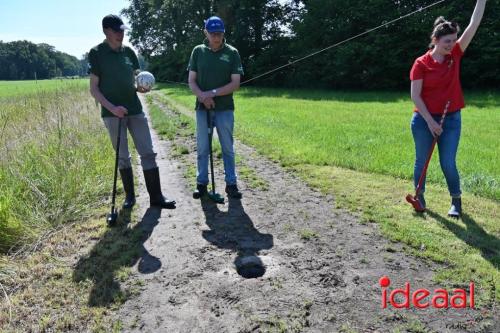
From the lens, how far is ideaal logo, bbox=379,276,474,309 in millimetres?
3029

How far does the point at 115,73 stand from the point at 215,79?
123 centimetres

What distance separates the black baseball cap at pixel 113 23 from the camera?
4.51 metres

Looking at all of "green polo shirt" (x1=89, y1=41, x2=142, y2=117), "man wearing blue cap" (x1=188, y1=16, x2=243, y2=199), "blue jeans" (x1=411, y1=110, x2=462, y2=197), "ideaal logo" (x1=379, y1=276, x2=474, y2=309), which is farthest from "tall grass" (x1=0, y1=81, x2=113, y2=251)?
"blue jeans" (x1=411, y1=110, x2=462, y2=197)

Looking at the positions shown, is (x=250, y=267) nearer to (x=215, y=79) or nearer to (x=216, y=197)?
(x=216, y=197)

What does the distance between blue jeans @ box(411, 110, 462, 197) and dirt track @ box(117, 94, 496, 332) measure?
3.51 ft

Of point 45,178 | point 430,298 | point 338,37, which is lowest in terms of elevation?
point 430,298

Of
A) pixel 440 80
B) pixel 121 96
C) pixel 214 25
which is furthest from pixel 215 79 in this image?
pixel 440 80

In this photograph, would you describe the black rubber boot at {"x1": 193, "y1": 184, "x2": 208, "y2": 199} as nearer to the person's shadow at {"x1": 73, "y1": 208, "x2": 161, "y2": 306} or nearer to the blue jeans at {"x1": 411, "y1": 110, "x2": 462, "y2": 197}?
the person's shadow at {"x1": 73, "y1": 208, "x2": 161, "y2": 306}

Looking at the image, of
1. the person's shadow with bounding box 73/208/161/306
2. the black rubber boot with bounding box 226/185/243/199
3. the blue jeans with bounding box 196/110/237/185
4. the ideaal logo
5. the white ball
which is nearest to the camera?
the ideaal logo

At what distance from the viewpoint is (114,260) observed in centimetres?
386

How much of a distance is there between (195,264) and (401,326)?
1.85m

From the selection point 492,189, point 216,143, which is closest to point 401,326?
point 492,189

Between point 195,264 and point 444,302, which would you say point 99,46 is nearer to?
point 195,264

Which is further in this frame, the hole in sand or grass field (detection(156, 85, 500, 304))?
grass field (detection(156, 85, 500, 304))
